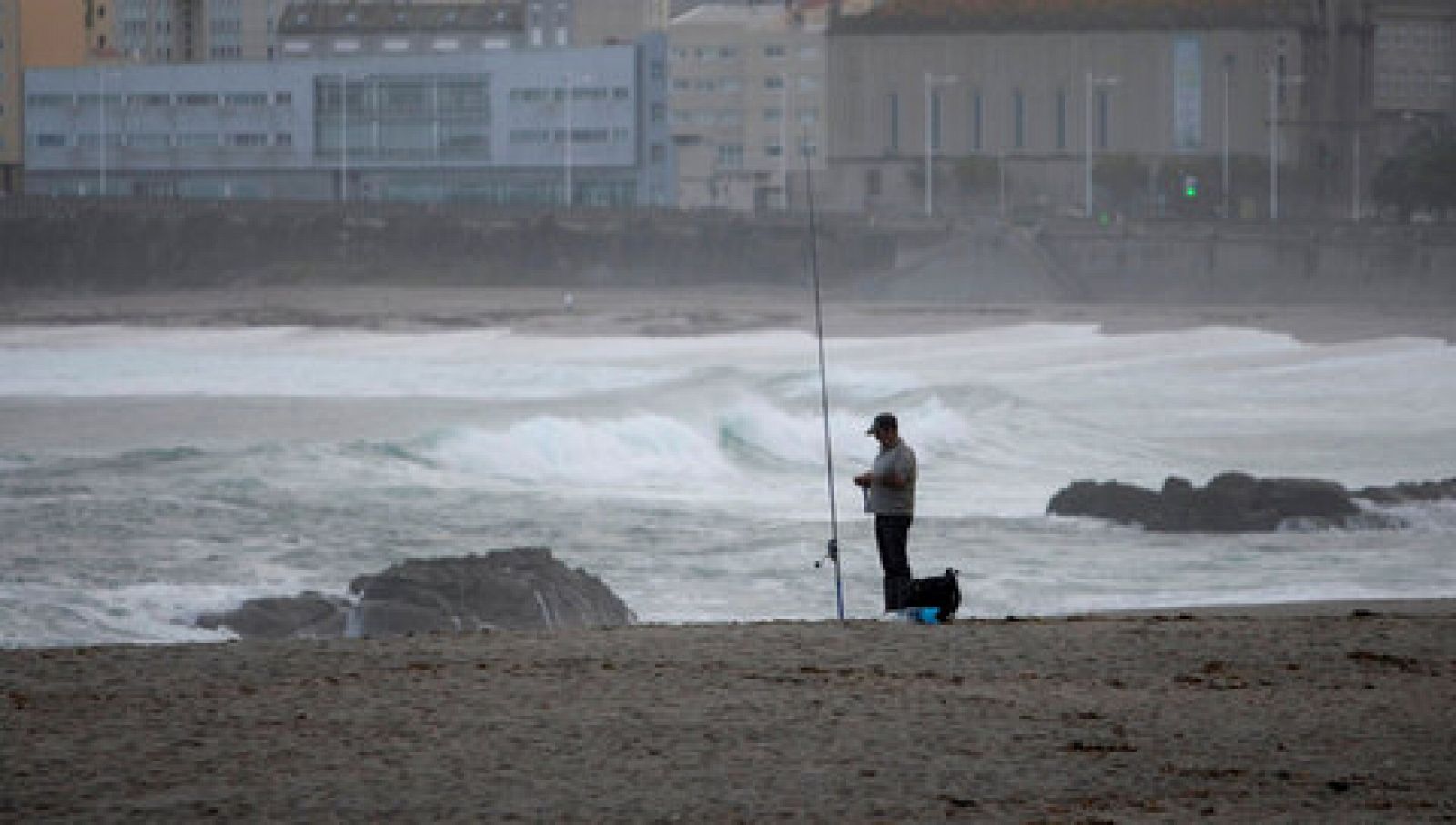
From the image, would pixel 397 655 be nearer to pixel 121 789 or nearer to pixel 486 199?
pixel 121 789

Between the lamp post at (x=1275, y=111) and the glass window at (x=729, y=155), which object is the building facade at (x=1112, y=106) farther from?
the glass window at (x=729, y=155)

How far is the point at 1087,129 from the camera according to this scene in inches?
4737

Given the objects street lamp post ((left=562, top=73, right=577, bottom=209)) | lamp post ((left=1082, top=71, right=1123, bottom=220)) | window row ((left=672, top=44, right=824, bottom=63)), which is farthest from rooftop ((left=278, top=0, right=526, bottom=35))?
lamp post ((left=1082, top=71, right=1123, bottom=220))

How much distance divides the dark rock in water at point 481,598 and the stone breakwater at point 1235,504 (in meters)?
8.23

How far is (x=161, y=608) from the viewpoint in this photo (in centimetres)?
2223

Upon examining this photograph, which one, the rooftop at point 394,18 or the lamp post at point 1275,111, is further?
the rooftop at point 394,18

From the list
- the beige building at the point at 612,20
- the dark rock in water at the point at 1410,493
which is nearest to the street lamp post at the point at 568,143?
the beige building at the point at 612,20

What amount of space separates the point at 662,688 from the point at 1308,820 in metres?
2.96

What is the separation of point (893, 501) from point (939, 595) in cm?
43

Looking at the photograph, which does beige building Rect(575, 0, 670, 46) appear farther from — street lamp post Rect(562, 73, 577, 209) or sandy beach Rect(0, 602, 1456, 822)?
sandy beach Rect(0, 602, 1456, 822)

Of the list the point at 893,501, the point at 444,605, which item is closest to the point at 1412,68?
the point at 444,605

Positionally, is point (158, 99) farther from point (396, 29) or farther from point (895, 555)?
point (895, 555)

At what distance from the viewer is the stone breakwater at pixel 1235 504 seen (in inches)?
1174

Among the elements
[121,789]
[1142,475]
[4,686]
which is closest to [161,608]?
[4,686]
